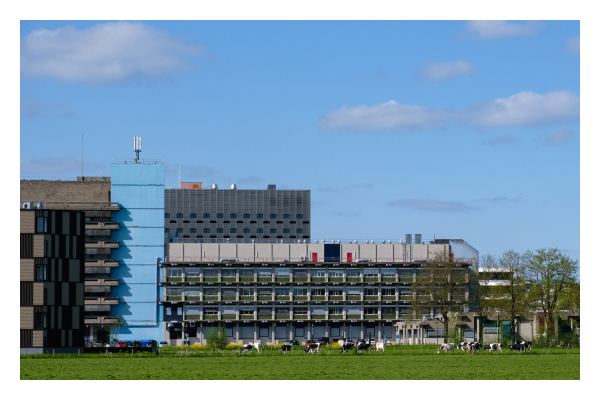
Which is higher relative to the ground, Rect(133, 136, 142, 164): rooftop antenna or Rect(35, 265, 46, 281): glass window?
Rect(133, 136, 142, 164): rooftop antenna

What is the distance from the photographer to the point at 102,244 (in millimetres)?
173625

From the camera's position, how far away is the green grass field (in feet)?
214

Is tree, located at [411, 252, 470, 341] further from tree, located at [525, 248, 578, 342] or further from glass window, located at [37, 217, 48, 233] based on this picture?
glass window, located at [37, 217, 48, 233]

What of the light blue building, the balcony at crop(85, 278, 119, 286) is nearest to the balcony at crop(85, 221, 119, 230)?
the light blue building

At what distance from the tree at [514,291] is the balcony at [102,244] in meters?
73.0

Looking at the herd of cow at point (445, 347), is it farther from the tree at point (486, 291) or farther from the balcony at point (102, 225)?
the balcony at point (102, 225)

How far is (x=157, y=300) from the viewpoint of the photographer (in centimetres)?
17538

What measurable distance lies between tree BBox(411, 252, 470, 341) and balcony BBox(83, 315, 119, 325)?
55337mm

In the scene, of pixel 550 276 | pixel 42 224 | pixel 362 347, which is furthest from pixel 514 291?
pixel 42 224

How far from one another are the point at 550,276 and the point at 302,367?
65933 mm

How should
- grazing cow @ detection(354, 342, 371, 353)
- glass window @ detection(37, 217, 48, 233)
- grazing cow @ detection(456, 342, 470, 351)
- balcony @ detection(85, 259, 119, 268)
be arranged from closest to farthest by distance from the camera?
1. grazing cow @ detection(354, 342, 371, 353)
2. glass window @ detection(37, 217, 48, 233)
3. grazing cow @ detection(456, 342, 470, 351)
4. balcony @ detection(85, 259, 119, 268)

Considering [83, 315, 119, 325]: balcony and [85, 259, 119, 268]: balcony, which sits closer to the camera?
[83, 315, 119, 325]: balcony
